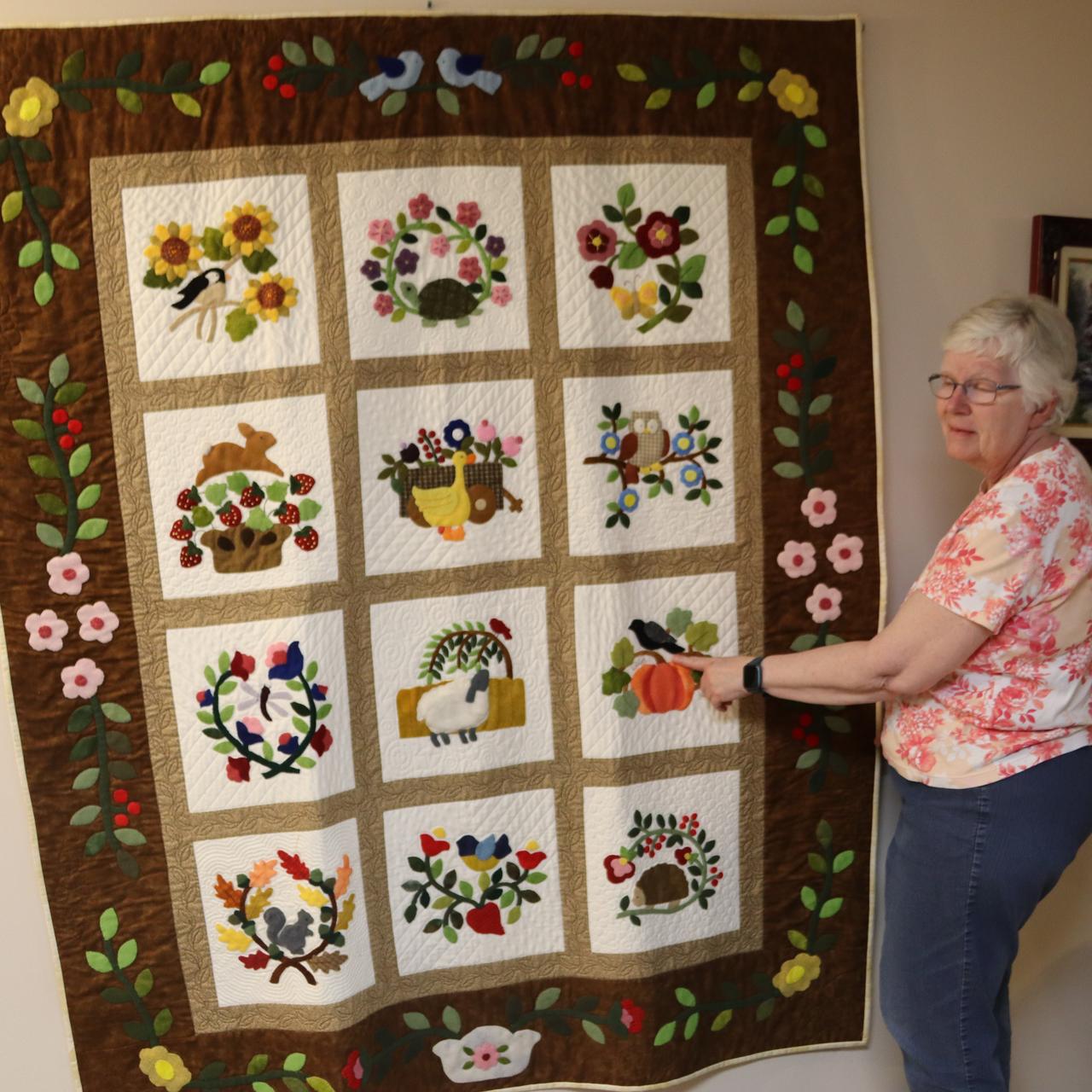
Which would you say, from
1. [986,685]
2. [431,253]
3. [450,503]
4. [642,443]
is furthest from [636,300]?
[986,685]

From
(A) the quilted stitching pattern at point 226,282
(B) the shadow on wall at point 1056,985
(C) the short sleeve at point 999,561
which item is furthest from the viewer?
(B) the shadow on wall at point 1056,985

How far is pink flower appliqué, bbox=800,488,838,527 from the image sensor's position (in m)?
1.73

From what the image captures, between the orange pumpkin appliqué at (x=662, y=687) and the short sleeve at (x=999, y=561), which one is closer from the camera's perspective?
the short sleeve at (x=999, y=561)

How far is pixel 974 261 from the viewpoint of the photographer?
1.79 metres

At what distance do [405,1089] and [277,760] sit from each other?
2.18 feet

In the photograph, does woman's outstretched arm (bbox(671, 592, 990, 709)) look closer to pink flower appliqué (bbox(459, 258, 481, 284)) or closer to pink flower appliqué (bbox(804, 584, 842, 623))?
pink flower appliqué (bbox(804, 584, 842, 623))

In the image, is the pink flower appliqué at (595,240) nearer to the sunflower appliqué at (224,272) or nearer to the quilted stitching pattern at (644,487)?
the quilted stitching pattern at (644,487)

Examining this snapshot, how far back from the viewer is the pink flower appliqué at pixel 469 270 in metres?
1.58

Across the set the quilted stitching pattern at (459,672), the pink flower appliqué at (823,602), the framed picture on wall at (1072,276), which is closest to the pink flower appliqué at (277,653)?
the quilted stitching pattern at (459,672)

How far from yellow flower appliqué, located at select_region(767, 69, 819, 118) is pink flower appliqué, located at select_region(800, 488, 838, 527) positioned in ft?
2.13

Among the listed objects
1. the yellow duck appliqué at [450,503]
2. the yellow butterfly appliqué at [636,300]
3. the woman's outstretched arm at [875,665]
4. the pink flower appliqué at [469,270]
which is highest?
the pink flower appliqué at [469,270]

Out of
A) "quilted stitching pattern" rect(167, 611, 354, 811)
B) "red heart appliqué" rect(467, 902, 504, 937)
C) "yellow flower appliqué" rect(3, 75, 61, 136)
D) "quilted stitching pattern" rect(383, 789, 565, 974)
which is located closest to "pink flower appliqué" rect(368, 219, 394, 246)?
"yellow flower appliqué" rect(3, 75, 61, 136)

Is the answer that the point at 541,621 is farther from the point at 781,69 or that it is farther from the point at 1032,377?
the point at 781,69

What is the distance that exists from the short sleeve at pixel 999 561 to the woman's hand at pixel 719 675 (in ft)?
1.19
